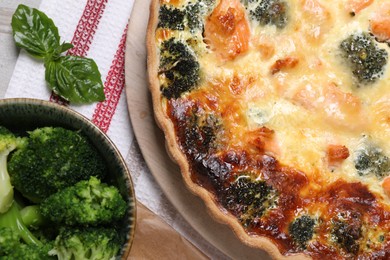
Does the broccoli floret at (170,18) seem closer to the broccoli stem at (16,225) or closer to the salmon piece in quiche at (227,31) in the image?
the salmon piece in quiche at (227,31)

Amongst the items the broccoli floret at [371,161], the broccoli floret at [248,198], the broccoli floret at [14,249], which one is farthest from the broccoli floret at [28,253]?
the broccoli floret at [371,161]

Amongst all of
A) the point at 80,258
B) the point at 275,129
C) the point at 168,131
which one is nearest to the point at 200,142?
the point at 168,131

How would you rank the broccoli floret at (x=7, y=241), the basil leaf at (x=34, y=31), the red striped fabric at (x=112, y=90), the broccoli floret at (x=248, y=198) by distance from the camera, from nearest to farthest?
1. the broccoli floret at (x=7, y=241)
2. the broccoli floret at (x=248, y=198)
3. the basil leaf at (x=34, y=31)
4. the red striped fabric at (x=112, y=90)

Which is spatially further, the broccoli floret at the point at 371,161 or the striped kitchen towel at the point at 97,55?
the striped kitchen towel at the point at 97,55

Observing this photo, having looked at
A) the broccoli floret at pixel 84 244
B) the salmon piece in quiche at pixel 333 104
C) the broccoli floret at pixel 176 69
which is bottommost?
the broccoli floret at pixel 84 244

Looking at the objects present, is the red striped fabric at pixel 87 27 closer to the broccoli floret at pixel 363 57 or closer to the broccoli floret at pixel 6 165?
the broccoli floret at pixel 6 165

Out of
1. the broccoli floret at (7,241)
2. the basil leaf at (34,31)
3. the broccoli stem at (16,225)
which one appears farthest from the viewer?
the basil leaf at (34,31)

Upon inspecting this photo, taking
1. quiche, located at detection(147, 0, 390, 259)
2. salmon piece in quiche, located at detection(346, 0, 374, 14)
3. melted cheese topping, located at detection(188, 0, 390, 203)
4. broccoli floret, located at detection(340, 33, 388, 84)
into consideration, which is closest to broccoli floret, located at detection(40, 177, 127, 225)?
quiche, located at detection(147, 0, 390, 259)

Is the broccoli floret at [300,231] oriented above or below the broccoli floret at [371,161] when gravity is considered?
below
